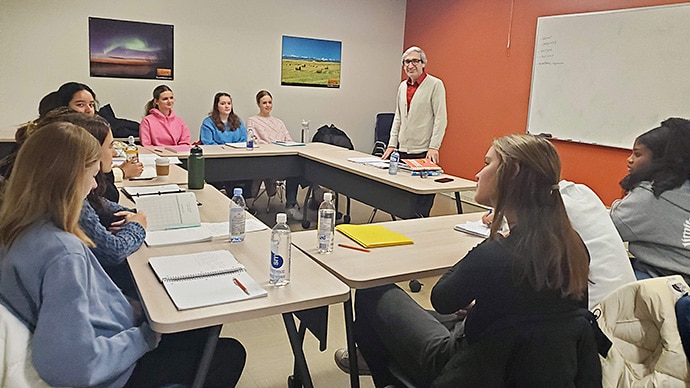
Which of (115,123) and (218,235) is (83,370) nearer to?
(218,235)

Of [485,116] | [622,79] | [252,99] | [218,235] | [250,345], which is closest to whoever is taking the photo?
[218,235]

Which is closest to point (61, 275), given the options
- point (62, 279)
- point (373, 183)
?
point (62, 279)

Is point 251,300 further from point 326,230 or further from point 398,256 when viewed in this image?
point 398,256

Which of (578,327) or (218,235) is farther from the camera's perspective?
(218,235)

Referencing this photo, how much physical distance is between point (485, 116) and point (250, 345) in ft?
13.2

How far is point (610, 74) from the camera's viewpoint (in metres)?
4.49

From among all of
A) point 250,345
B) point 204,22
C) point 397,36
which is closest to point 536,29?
point 397,36

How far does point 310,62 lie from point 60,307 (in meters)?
5.65

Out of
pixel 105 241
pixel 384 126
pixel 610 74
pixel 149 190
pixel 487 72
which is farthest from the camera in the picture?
pixel 384 126

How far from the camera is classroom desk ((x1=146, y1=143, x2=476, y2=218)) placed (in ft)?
10.6

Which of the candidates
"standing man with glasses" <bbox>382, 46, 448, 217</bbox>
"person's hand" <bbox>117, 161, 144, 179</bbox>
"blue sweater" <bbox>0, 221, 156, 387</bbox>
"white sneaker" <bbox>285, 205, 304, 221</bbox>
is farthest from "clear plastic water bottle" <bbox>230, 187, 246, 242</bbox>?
"white sneaker" <bbox>285, 205, 304, 221</bbox>

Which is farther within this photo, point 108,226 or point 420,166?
point 420,166

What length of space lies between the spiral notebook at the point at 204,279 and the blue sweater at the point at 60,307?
225mm

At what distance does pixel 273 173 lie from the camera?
454cm
